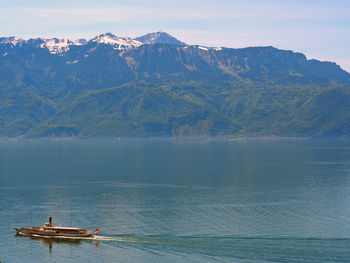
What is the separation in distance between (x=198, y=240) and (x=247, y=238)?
13471mm

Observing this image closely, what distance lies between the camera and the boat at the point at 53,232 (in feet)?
477

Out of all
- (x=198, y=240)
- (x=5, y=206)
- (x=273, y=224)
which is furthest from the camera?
(x=5, y=206)

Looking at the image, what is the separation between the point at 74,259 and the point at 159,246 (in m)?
22.3

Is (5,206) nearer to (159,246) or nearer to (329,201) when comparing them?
(159,246)

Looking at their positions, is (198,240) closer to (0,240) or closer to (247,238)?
(247,238)

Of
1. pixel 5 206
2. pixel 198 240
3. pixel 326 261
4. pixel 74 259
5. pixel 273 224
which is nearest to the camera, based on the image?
pixel 326 261

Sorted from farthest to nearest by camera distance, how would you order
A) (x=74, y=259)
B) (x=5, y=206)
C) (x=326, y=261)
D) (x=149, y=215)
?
(x=5, y=206)
(x=149, y=215)
(x=74, y=259)
(x=326, y=261)

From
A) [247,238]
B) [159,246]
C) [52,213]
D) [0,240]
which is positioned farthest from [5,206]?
[247,238]

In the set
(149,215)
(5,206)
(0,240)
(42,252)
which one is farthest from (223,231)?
(5,206)

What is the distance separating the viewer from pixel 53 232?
14850 cm

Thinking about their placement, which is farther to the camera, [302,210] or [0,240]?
[302,210]

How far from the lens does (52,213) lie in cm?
18012

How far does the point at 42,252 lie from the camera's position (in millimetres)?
137250

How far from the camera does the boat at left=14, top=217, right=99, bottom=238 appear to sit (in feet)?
477
